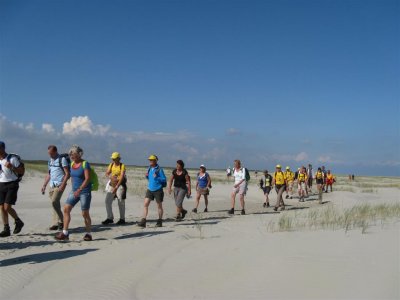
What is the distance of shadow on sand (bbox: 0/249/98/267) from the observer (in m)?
6.63

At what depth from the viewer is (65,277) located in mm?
5688

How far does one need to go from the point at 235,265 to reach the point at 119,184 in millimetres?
5550

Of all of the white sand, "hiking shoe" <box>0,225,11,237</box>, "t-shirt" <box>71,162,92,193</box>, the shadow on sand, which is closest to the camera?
the white sand

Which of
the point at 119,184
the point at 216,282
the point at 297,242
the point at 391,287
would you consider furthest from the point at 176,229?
the point at 391,287

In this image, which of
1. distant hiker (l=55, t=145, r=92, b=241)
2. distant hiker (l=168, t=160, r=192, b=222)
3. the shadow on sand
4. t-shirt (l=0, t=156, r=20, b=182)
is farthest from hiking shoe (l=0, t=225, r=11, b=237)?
distant hiker (l=168, t=160, r=192, b=222)

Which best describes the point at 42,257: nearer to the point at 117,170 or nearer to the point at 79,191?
the point at 79,191

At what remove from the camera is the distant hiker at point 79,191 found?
8.38 metres

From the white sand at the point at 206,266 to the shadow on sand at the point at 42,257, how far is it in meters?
0.02

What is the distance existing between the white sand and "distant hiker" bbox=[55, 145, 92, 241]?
308 mm

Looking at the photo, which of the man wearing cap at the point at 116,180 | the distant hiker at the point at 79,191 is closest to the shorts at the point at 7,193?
the distant hiker at the point at 79,191

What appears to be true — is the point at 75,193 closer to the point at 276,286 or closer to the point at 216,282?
the point at 216,282

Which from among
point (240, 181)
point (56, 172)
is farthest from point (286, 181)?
point (56, 172)

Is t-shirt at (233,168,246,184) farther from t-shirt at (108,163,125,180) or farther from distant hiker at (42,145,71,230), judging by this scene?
distant hiker at (42,145,71,230)

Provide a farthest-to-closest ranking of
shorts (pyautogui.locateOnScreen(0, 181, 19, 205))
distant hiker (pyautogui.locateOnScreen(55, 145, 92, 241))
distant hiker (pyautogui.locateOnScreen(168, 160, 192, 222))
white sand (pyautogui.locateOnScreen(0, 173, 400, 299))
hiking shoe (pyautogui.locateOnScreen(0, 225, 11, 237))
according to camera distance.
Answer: distant hiker (pyautogui.locateOnScreen(168, 160, 192, 222)) < hiking shoe (pyautogui.locateOnScreen(0, 225, 11, 237)) < shorts (pyautogui.locateOnScreen(0, 181, 19, 205)) < distant hiker (pyautogui.locateOnScreen(55, 145, 92, 241)) < white sand (pyautogui.locateOnScreen(0, 173, 400, 299))
